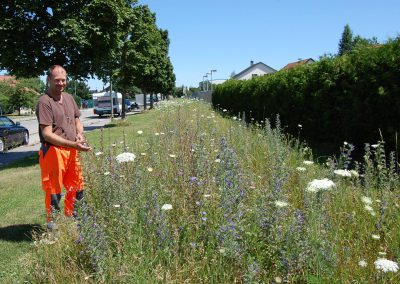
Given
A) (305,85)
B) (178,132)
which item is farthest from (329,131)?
(178,132)

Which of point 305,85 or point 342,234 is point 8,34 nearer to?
point 305,85

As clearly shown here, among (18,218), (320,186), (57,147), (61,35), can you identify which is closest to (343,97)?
(320,186)

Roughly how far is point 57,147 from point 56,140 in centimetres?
17

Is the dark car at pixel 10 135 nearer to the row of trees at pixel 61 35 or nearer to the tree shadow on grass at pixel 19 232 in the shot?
the row of trees at pixel 61 35

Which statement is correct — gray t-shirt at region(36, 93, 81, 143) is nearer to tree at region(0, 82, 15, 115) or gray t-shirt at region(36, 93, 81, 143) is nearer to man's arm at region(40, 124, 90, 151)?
man's arm at region(40, 124, 90, 151)

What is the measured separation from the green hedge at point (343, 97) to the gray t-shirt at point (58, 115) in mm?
4767

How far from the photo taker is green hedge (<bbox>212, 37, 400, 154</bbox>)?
6.88m

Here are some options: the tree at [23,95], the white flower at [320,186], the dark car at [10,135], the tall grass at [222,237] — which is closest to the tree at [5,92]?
the tree at [23,95]

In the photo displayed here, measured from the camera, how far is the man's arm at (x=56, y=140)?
13.4 feet

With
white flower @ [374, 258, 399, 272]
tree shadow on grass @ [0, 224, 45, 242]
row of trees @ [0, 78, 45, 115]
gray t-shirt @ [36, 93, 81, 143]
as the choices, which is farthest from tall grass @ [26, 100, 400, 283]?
row of trees @ [0, 78, 45, 115]

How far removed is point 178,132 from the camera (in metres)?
7.22

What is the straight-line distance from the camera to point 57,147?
13.8ft

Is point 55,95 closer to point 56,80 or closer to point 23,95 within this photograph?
point 56,80

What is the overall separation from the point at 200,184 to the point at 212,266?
3.07 feet
